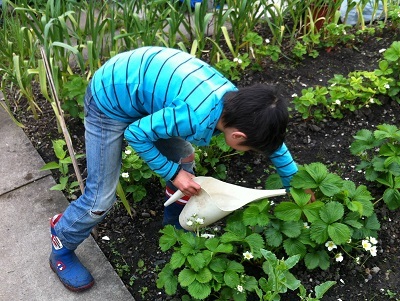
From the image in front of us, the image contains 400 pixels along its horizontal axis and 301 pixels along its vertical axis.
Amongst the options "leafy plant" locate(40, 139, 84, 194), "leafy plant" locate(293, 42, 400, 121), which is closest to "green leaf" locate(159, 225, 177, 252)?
"leafy plant" locate(40, 139, 84, 194)

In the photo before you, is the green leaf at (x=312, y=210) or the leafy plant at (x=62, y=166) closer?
the green leaf at (x=312, y=210)

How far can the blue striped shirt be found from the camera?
1583 millimetres

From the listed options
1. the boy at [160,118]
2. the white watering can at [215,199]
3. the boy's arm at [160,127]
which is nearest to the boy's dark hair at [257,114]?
the boy at [160,118]

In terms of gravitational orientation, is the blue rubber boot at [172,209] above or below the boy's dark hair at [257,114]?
below

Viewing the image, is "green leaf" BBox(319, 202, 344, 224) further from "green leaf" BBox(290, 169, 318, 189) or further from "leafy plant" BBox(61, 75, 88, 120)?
"leafy plant" BBox(61, 75, 88, 120)

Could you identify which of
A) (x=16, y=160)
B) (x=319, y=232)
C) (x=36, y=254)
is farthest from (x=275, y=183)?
(x=16, y=160)

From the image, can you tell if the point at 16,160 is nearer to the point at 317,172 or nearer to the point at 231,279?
the point at 231,279

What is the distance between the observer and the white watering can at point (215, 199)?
178 centimetres

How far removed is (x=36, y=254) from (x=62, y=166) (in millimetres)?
432

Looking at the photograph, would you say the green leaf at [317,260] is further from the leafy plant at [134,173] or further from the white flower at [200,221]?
the leafy plant at [134,173]

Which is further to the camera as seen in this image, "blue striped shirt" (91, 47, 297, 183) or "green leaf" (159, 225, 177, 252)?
"green leaf" (159, 225, 177, 252)

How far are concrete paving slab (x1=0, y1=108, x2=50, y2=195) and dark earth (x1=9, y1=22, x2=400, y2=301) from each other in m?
0.06

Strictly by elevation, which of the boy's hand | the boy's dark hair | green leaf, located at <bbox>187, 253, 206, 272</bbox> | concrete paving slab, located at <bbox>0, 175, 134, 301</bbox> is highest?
the boy's dark hair

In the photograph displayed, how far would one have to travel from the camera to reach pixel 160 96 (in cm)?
167
